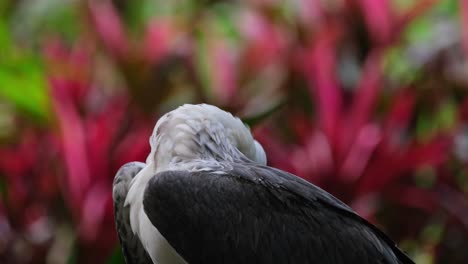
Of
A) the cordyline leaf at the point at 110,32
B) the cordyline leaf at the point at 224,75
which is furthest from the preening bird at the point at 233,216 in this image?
the cordyline leaf at the point at 110,32

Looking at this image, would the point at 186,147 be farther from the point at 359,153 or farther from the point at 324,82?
the point at 324,82

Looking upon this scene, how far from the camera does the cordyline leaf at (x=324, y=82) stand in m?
2.81

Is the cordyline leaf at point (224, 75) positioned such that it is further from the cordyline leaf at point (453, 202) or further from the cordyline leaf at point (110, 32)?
the cordyline leaf at point (453, 202)

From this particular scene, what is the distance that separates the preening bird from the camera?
1697 mm

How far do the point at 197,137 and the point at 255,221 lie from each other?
0.72 ft

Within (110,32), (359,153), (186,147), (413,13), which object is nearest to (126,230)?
(186,147)

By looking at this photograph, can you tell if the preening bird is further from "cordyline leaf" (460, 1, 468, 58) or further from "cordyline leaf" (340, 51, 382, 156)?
"cordyline leaf" (460, 1, 468, 58)

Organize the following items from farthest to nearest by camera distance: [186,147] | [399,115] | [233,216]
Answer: [399,115], [186,147], [233,216]

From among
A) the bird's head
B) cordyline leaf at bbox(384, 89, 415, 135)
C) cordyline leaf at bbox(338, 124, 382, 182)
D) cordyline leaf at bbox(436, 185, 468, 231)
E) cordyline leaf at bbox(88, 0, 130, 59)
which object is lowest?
cordyline leaf at bbox(436, 185, 468, 231)

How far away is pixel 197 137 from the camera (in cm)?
187

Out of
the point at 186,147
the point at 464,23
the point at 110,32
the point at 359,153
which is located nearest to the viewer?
the point at 186,147

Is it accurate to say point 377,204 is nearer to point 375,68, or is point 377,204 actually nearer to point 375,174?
point 375,174

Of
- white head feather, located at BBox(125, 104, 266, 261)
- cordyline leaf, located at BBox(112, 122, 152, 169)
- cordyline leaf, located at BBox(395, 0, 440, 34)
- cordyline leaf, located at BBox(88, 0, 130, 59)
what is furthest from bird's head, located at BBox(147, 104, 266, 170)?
cordyline leaf, located at BBox(395, 0, 440, 34)

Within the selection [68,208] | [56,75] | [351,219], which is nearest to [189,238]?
[351,219]
